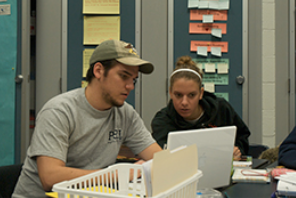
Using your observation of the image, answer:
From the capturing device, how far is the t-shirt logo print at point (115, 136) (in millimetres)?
1589

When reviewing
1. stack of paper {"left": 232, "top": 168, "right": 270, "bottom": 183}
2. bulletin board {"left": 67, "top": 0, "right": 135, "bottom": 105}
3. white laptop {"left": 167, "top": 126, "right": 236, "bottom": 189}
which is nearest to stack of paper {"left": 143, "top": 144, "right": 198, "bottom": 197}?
white laptop {"left": 167, "top": 126, "right": 236, "bottom": 189}

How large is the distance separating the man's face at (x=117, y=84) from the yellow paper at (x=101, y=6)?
4.30 feet

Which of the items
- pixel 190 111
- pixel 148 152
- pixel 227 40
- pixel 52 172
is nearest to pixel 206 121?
pixel 190 111

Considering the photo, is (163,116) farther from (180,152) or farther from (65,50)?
(180,152)

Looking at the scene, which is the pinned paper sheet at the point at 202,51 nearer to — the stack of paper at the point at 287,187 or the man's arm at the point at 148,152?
the man's arm at the point at 148,152

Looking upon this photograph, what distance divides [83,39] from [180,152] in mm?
2223

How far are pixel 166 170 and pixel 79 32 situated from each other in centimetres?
229

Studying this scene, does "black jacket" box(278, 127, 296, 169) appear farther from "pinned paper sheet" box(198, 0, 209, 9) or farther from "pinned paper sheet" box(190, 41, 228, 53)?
"pinned paper sheet" box(198, 0, 209, 9)

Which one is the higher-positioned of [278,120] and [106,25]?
[106,25]

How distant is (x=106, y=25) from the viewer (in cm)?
274

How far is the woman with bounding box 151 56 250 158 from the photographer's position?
206cm

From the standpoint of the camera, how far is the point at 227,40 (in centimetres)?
275

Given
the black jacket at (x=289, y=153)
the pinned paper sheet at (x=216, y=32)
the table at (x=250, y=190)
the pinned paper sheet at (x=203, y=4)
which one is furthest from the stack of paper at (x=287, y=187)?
the pinned paper sheet at (x=203, y=4)

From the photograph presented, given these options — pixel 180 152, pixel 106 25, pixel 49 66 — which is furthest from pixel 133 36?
pixel 180 152
